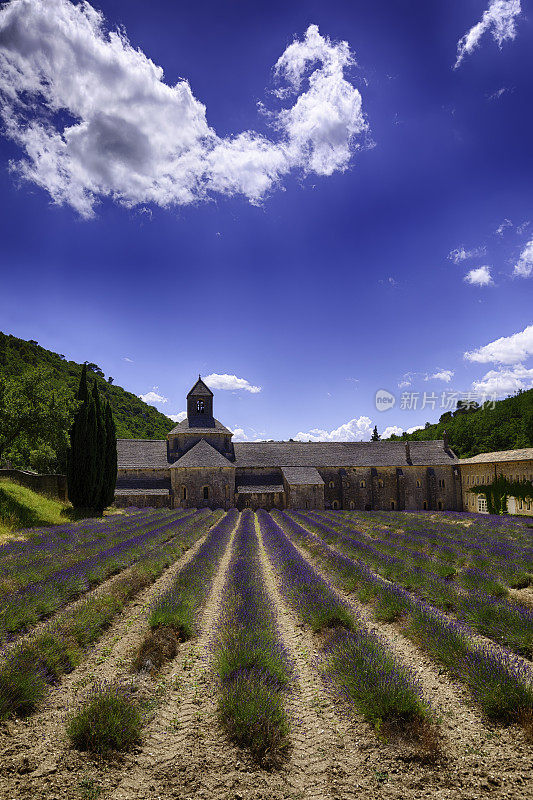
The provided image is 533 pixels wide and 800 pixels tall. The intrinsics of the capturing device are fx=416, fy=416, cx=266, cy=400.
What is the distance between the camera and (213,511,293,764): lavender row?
3.62 metres

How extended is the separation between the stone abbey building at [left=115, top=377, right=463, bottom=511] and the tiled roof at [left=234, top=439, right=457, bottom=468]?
0.10 metres

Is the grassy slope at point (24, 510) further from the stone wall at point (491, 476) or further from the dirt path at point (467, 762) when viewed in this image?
the stone wall at point (491, 476)

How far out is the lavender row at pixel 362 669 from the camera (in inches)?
153

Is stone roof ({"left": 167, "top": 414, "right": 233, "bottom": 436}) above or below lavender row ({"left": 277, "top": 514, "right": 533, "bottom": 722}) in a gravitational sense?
above

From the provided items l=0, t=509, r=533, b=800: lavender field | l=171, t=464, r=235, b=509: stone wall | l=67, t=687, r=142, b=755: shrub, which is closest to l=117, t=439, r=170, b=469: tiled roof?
l=171, t=464, r=235, b=509: stone wall

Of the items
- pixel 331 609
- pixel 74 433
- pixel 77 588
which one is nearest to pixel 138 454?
pixel 74 433

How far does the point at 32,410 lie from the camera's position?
2395 centimetres

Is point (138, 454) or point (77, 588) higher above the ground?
point (138, 454)

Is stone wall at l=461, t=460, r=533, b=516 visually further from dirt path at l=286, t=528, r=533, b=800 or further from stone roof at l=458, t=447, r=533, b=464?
dirt path at l=286, t=528, r=533, b=800

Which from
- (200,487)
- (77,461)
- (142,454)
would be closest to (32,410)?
(77,461)

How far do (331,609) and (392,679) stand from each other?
257 cm

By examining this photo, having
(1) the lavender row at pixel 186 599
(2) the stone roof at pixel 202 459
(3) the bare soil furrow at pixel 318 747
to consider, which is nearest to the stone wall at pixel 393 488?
(2) the stone roof at pixel 202 459

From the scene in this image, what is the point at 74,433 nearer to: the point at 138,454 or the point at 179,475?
the point at 179,475

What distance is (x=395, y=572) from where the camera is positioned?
377 inches
